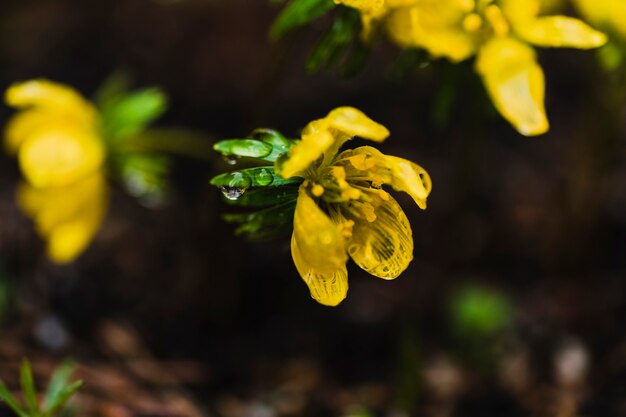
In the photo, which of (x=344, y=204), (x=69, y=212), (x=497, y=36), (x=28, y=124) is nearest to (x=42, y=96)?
(x=28, y=124)

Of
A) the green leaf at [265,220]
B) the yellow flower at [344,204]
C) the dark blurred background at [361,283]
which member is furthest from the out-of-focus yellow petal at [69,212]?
the yellow flower at [344,204]

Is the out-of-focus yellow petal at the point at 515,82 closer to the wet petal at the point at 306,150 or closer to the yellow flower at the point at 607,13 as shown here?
the yellow flower at the point at 607,13

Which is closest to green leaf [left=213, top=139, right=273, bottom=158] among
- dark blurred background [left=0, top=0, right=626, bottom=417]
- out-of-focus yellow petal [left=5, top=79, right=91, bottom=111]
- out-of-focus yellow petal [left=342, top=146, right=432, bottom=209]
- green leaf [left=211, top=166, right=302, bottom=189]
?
green leaf [left=211, top=166, right=302, bottom=189]

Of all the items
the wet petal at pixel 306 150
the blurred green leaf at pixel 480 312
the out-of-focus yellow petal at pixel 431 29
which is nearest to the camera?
the wet petal at pixel 306 150

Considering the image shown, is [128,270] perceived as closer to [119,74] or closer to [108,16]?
[119,74]

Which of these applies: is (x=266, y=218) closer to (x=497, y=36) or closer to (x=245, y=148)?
(x=245, y=148)

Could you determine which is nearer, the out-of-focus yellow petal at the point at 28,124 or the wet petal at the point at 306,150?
the wet petal at the point at 306,150

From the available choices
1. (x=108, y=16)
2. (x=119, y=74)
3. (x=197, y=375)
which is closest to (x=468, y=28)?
(x=197, y=375)

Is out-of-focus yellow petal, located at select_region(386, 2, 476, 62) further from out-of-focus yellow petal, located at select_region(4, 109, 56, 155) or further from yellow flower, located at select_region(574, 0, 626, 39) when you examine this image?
out-of-focus yellow petal, located at select_region(4, 109, 56, 155)
